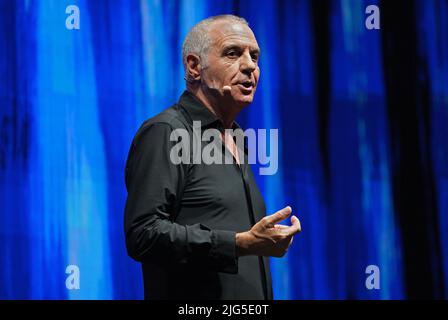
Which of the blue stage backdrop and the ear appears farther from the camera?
the blue stage backdrop

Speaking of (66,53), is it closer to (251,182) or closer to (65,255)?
(65,255)

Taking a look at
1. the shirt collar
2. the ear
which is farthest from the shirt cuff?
the ear

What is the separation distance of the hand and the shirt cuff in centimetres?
1

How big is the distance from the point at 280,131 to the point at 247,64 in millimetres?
918

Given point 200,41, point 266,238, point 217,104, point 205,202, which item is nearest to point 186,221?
point 205,202

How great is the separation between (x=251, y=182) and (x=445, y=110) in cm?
125

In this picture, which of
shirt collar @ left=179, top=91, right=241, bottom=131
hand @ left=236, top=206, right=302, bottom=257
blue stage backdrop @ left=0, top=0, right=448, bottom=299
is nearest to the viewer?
hand @ left=236, top=206, right=302, bottom=257

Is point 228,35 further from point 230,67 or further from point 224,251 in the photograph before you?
point 224,251

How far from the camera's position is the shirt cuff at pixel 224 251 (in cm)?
136

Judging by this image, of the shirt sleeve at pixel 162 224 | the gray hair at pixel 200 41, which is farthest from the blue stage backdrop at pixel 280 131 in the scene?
the shirt sleeve at pixel 162 224

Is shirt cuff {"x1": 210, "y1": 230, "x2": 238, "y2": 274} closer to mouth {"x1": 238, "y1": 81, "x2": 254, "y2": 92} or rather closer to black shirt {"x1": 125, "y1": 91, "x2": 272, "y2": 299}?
black shirt {"x1": 125, "y1": 91, "x2": 272, "y2": 299}

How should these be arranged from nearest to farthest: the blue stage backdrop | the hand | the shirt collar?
the hand, the shirt collar, the blue stage backdrop

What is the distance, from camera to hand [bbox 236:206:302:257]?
1.34 metres

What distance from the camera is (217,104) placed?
1.61 metres
